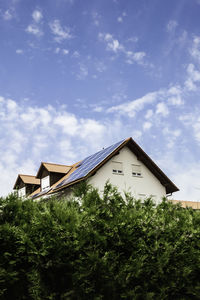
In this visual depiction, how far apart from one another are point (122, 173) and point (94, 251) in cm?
2016

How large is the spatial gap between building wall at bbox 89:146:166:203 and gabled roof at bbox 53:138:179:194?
0.39m

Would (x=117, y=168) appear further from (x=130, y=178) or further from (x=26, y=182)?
(x=26, y=182)

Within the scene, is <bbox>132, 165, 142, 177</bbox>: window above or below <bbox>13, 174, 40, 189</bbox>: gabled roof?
below

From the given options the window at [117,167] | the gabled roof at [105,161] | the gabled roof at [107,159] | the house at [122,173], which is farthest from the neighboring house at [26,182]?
the window at [117,167]

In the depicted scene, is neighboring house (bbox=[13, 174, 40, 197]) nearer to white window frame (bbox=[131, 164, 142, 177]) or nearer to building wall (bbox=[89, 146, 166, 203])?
building wall (bbox=[89, 146, 166, 203])

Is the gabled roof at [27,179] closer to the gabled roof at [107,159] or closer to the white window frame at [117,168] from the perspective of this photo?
the gabled roof at [107,159]

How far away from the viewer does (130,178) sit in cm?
2697

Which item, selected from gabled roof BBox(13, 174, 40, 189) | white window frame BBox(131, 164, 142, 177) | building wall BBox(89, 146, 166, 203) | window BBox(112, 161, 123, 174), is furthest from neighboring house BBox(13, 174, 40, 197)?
white window frame BBox(131, 164, 142, 177)

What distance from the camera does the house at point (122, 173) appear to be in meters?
25.4

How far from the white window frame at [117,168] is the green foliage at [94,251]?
18.3 m

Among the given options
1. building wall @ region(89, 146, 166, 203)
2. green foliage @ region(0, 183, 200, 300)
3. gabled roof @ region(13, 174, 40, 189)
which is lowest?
green foliage @ region(0, 183, 200, 300)

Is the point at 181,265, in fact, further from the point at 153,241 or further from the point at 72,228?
the point at 72,228

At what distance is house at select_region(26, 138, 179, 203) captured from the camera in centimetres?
2539

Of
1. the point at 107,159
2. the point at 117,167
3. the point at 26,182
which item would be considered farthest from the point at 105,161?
the point at 26,182
